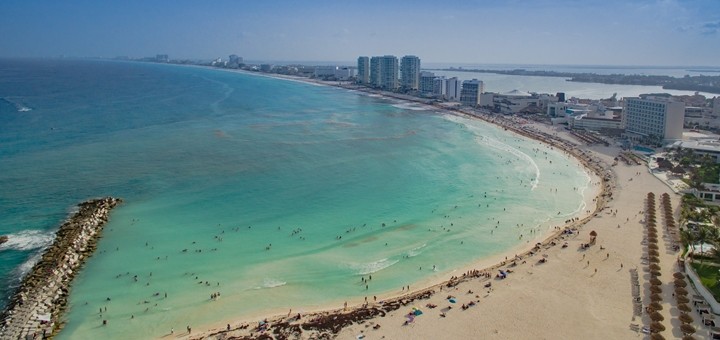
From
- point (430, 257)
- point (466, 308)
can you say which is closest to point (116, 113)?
point (430, 257)

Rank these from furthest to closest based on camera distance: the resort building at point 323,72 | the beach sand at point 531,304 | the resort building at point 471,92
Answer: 1. the resort building at point 323,72
2. the resort building at point 471,92
3. the beach sand at point 531,304

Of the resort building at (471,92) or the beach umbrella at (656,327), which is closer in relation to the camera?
the beach umbrella at (656,327)

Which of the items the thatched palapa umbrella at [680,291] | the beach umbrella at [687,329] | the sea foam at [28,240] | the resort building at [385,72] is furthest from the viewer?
the resort building at [385,72]

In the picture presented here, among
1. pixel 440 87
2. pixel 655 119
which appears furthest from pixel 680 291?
pixel 440 87

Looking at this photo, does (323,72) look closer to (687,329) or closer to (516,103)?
(516,103)

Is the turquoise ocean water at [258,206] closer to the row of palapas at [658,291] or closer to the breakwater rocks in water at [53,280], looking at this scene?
the breakwater rocks in water at [53,280]

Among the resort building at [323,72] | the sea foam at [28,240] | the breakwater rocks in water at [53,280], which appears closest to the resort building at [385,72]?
the resort building at [323,72]

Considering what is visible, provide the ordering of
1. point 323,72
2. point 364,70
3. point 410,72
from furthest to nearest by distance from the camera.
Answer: point 323,72 < point 364,70 < point 410,72
